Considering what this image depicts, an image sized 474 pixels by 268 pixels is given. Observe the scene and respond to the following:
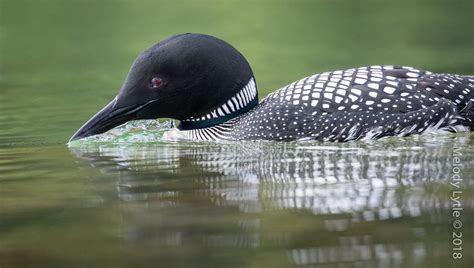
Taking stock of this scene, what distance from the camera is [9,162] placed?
5.54 meters

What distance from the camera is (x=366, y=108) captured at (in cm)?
581

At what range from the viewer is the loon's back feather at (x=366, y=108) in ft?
19.0

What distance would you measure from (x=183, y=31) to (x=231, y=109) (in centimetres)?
506

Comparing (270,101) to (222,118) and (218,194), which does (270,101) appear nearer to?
(222,118)

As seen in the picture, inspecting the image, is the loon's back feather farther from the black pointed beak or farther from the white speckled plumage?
the black pointed beak

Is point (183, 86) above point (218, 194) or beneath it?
above

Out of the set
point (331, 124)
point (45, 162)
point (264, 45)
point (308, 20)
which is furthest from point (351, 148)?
point (308, 20)

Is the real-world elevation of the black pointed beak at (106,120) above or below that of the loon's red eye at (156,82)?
below

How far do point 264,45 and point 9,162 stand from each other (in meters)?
5.66

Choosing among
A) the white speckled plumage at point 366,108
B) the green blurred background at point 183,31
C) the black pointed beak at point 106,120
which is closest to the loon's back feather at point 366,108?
the white speckled plumage at point 366,108

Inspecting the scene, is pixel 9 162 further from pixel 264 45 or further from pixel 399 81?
pixel 264 45

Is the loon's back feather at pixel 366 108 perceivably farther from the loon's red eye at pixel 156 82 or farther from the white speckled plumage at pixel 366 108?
the loon's red eye at pixel 156 82

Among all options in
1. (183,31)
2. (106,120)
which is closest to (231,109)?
(106,120)

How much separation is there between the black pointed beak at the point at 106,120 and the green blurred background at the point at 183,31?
1.28 ft
